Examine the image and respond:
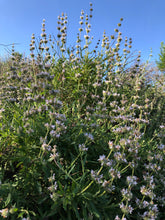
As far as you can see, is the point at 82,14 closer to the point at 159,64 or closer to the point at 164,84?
the point at 164,84

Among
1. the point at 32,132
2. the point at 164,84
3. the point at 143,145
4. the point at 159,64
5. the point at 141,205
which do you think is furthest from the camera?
the point at 159,64

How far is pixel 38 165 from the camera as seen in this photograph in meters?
1.64

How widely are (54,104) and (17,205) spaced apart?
960 millimetres

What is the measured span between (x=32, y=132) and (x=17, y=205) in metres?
0.64

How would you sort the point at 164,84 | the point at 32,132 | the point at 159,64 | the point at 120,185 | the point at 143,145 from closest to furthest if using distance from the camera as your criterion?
the point at 32,132
the point at 120,185
the point at 143,145
the point at 164,84
the point at 159,64

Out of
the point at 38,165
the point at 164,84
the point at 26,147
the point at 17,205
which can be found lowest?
the point at 17,205

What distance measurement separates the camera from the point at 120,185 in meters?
1.87

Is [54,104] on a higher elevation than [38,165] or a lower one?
higher

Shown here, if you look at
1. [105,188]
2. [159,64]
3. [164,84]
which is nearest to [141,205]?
[105,188]

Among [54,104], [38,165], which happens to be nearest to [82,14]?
[54,104]

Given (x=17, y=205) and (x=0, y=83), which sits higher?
(x=0, y=83)

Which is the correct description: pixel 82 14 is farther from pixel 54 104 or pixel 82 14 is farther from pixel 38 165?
pixel 38 165

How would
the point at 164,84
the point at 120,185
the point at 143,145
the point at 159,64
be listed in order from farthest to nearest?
the point at 159,64
the point at 164,84
the point at 143,145
the point at 120,185

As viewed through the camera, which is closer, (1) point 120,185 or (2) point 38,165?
(2) point 38,165
